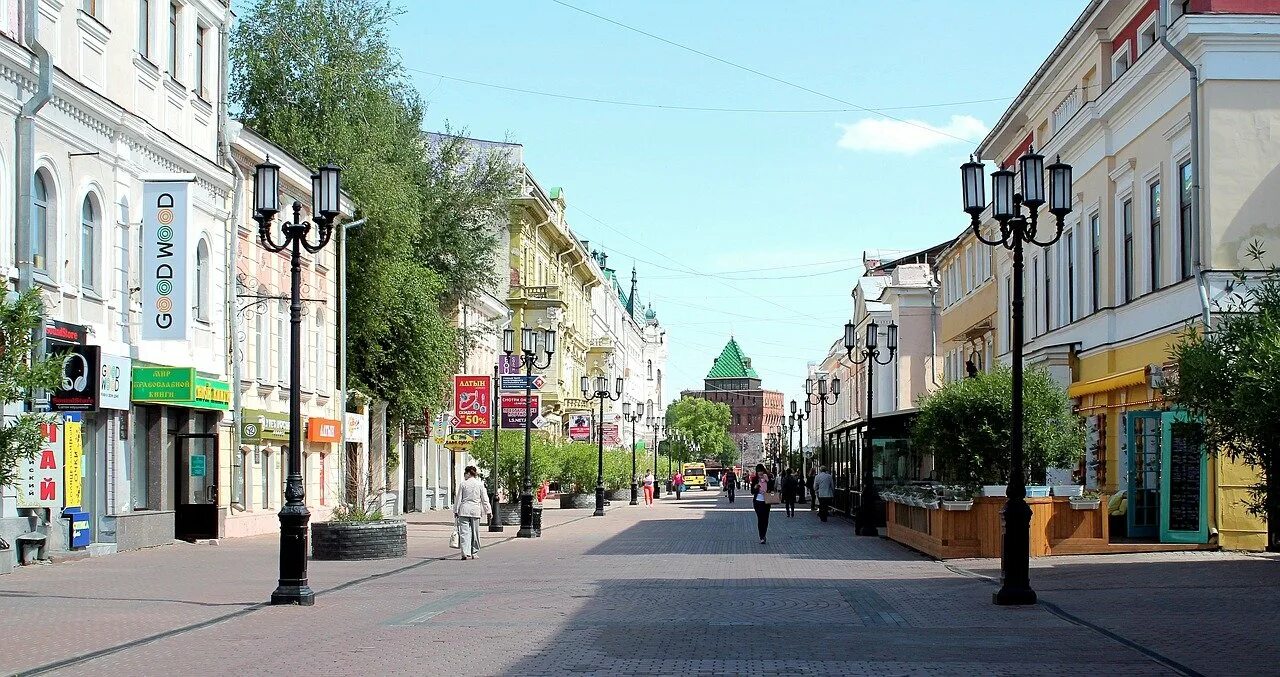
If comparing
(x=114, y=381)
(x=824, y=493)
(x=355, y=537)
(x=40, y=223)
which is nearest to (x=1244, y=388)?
(x=355, y=537)

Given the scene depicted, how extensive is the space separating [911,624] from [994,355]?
114 feet

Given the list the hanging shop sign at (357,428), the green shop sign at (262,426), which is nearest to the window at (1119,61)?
the green shop sign at (262,426)

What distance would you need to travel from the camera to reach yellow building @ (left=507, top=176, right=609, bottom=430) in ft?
232

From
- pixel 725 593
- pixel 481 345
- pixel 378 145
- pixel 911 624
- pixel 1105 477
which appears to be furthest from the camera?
pixel 481 345

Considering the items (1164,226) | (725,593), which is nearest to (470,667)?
(725,593)

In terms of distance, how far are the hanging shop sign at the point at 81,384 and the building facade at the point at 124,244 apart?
0.04 m

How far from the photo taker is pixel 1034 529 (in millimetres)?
24438

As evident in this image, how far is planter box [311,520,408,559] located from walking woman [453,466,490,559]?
5.17 feet

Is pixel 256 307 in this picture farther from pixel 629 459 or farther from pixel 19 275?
pixel 629 459

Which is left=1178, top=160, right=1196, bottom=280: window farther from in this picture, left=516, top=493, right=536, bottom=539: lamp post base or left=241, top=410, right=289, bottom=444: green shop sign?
left=241, top=410, right=289, bottom=444: green shop sign

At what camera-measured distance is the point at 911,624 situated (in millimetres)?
15117

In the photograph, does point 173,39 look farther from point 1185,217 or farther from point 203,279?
point 1185,217

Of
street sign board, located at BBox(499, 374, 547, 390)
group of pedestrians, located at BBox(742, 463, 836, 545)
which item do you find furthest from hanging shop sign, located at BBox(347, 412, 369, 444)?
group of pedestrians, located at BBox(742, 463, 836, 545)

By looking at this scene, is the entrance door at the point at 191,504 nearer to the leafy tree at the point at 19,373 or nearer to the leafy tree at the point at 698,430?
the leafy tree at the point at 19,373
